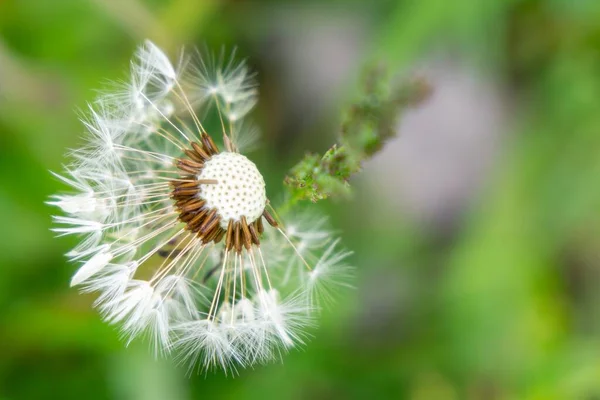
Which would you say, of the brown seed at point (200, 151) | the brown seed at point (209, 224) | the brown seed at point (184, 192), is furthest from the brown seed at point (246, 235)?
the brown seed at point (200, 151)

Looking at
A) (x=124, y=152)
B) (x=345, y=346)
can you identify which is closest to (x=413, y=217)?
(x=345, y=346)

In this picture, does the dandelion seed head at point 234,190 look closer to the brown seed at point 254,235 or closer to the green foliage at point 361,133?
the brown seed at point 254,235

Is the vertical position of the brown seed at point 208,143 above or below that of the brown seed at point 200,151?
above

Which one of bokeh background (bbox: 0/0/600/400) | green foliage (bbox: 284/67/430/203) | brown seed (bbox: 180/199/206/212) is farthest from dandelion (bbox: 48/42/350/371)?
bokeh background (bbox: 0/0/600/400)

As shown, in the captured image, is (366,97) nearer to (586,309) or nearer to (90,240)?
(90,240)

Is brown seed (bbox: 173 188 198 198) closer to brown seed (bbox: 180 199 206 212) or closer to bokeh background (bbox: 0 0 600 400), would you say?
brown seed (bbox: 180 199 206 212)

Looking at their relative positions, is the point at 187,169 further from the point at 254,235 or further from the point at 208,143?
the point at 254,235
